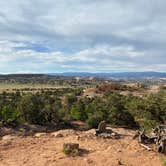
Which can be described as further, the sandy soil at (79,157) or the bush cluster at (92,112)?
the bush cluster at (92,112)

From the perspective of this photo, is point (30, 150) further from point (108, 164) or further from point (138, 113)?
point (138, 113)

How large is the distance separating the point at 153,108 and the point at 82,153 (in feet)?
50.1

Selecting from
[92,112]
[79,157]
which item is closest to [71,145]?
[79,157]

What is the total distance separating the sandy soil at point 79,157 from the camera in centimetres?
1111

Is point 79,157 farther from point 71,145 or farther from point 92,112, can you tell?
point 92,112

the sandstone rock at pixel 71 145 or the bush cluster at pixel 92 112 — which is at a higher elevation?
the sandstone rock at pixel 71 145

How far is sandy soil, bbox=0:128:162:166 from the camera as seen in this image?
1111 cm

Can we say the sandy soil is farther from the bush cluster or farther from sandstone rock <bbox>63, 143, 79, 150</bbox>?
the bush cluster

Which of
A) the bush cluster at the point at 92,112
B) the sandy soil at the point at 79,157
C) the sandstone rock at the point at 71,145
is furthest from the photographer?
the bush cluster at the point at 92,112

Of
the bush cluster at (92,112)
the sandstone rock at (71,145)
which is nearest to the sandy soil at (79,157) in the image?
the sandstone rock at (71,145)

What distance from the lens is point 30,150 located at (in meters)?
12.6

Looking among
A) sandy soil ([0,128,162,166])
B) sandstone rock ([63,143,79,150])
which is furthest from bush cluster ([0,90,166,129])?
sandstone rock ([63,143,79,150])

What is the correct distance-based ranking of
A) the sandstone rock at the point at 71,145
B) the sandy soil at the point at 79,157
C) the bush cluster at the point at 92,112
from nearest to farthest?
the sandy soil at the point at 79,157 → the sandstone rock at the point at 71,145 → the bush cluster at the point at 92,112

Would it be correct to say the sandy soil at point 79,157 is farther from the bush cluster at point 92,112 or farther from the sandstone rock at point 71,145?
the bush cluster at point 92,112
